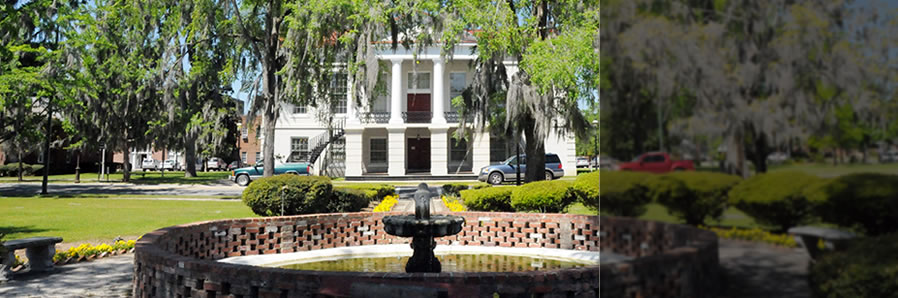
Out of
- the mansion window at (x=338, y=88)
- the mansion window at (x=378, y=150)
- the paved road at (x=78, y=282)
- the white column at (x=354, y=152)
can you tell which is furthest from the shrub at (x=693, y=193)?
the mansion window at (x=378, y=150)

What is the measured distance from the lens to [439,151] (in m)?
31.4

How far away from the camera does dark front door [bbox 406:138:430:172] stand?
112 ft

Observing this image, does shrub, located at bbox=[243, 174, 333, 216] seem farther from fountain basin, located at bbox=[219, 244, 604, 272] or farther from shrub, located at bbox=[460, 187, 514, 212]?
fountain basin, located at bbox=[219, 244, 604, 272]

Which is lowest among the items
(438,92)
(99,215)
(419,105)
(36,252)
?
(99,215)

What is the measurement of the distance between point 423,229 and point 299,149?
1131 inches

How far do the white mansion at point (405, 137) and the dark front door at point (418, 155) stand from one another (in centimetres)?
2

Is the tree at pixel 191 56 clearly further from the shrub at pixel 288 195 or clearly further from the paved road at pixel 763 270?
the paved road at pixel 763 270

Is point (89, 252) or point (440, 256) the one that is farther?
point (440, 256)

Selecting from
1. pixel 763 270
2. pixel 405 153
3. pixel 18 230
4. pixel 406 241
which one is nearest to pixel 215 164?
pixel 405 153

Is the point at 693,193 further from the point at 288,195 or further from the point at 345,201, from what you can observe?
the point at 345,201

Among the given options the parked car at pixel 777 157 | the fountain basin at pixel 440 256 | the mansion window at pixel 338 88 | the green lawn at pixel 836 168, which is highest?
the mansion window at pixel 338 88

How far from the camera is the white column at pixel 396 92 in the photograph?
30922mm

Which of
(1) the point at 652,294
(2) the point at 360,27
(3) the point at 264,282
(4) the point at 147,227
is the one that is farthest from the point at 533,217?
(2) the point at 360,27

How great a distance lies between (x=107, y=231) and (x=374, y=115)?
22.3m
